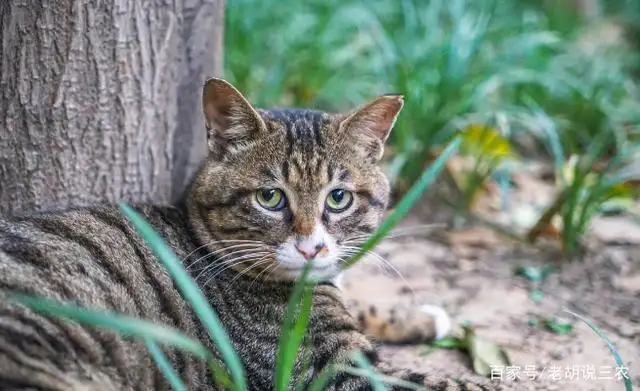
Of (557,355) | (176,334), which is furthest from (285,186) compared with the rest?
(557,355)

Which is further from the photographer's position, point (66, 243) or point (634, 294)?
point (634, 294)

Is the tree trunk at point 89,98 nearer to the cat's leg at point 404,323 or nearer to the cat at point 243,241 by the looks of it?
the cat at point 243,241

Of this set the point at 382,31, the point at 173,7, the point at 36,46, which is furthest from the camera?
the point at 382,31

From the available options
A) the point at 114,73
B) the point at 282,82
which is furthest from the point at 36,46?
the point at 282,82

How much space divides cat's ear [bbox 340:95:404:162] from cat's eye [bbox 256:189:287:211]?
397 mm

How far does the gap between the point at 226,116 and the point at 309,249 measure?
0.66m

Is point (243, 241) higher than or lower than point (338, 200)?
lower

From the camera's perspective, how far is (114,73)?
3.29 m

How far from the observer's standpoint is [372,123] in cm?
306

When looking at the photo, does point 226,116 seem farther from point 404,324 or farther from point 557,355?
point 557,355

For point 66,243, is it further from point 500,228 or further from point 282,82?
point 282,82

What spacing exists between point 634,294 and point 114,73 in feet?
9.54

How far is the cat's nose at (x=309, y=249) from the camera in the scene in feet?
8.95

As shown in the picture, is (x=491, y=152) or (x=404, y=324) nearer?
(x=404, y=324)
